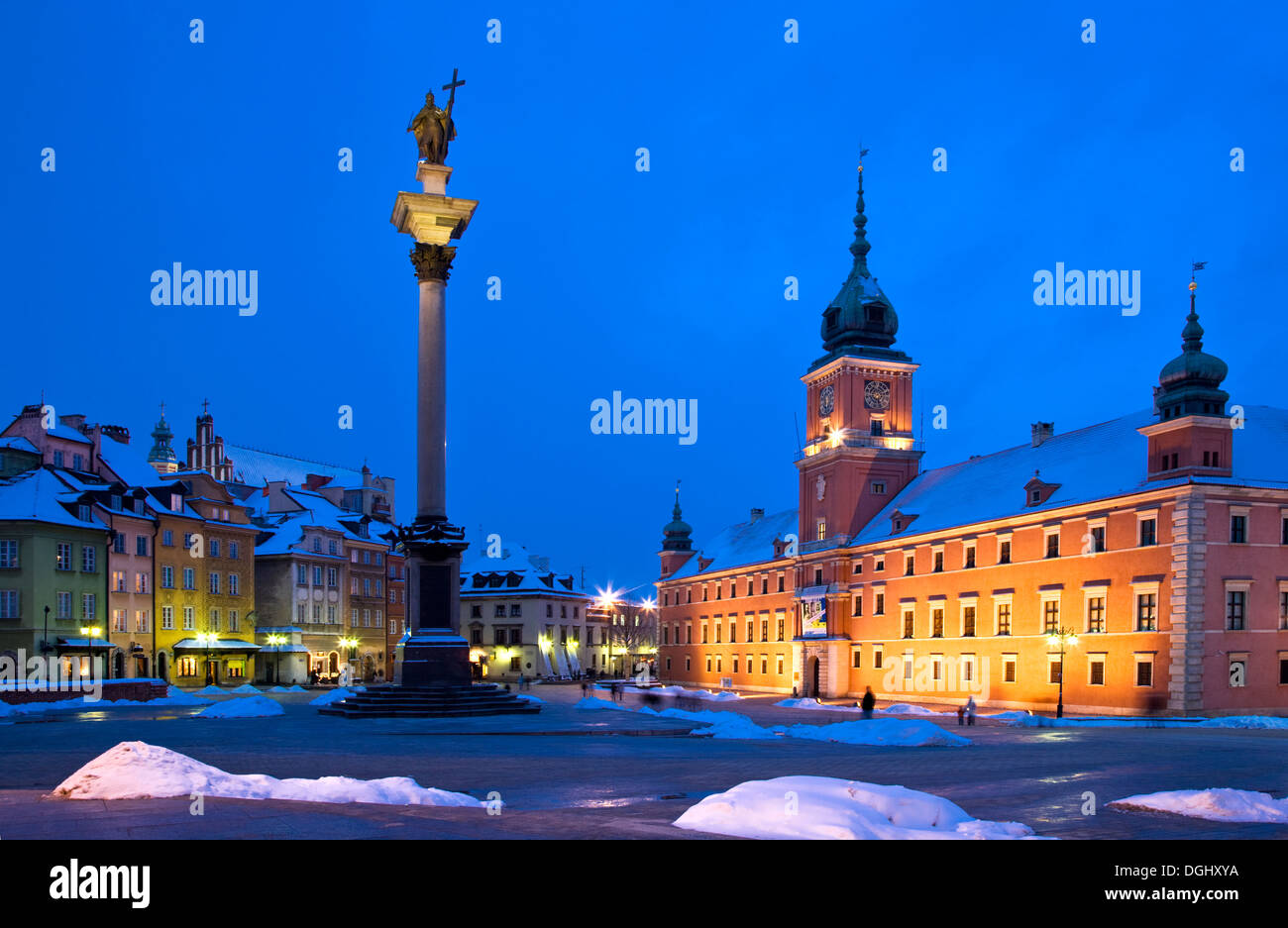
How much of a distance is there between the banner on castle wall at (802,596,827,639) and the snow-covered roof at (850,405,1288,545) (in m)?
4.81

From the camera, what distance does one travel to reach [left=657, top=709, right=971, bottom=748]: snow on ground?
93.9ft

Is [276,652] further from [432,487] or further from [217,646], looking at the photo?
[432,487]

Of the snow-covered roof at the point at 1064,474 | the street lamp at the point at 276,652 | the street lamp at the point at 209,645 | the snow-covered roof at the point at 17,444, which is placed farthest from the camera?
the street lamp at the point at 276,652

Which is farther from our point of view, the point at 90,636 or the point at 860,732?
the point at 90,636

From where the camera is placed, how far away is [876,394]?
72.0 metres

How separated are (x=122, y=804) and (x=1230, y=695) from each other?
4227cm

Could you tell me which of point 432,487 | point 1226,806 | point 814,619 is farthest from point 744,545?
point 1226,806

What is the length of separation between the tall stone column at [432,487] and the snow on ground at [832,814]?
2471 cm

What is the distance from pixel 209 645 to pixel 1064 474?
2035 inches

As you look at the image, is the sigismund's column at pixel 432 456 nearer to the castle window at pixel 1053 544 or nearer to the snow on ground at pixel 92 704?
the snow on ground at pixel 92 704

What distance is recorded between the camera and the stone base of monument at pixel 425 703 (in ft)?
113

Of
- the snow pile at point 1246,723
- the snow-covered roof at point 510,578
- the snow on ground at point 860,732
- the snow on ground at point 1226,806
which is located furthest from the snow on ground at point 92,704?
the snow-covered roof at point 510,578
